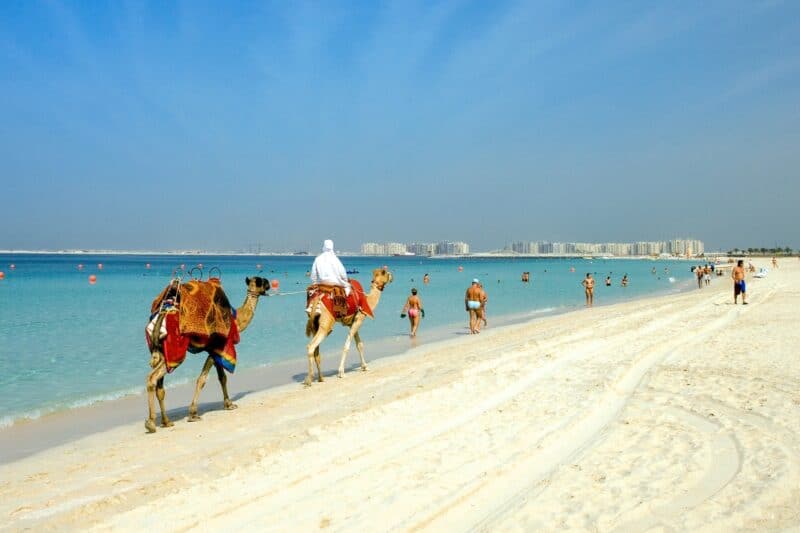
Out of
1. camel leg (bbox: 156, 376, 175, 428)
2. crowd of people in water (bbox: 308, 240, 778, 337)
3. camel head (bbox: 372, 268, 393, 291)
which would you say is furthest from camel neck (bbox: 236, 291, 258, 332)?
camel head (bbox: 372, 268, 393, 291)

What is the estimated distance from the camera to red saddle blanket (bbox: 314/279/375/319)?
11320 millimetres

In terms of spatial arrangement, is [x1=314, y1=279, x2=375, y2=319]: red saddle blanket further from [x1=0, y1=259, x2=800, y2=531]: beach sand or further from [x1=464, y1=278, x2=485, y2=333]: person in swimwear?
[x1=464, y1=278, x2=485, y2=333]: person in swimwear

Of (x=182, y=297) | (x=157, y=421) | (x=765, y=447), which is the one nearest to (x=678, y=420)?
(x=765, y=447)

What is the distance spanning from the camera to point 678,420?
23.9ft

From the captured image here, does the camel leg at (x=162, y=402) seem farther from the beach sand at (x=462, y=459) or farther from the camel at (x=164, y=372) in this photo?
the beach sand at (x=462, y=459)

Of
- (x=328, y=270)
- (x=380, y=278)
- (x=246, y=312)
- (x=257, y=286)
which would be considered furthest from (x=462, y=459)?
(x=380, y=278)

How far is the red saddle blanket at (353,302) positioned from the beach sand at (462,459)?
55.9 inches

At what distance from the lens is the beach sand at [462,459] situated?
187 inches

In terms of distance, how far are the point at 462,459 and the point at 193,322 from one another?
405 centimetres

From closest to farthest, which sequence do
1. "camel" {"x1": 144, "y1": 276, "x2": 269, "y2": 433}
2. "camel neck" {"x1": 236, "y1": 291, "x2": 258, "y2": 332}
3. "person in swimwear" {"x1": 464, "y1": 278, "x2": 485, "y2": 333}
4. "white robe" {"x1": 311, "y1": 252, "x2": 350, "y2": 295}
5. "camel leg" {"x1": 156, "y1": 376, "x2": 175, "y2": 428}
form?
"camel" {"x1": 144, "y1": 276, "x2": 269, "y2": 433} → "camel leg" {"x1": 156, "y1": 376, "x2": 175, "y2": 428} → "camel neck" {"x1": 236, "y1": 291, "x2": 258, "y2": 332} → "white robe" {"x1": 311, "y1": 252, "x2": 350, "y2": 295} → "person in swimwear" {"x1": 464, "y1": 278, "x2": 485, "y2": 333}

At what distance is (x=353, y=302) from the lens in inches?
471

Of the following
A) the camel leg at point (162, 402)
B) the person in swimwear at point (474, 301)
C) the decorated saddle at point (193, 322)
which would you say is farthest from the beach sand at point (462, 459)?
the person in swimwear at point (474, 301)

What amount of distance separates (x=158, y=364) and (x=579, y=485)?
5273mm

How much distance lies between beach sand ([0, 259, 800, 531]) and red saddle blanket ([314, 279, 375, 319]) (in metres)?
1.42
